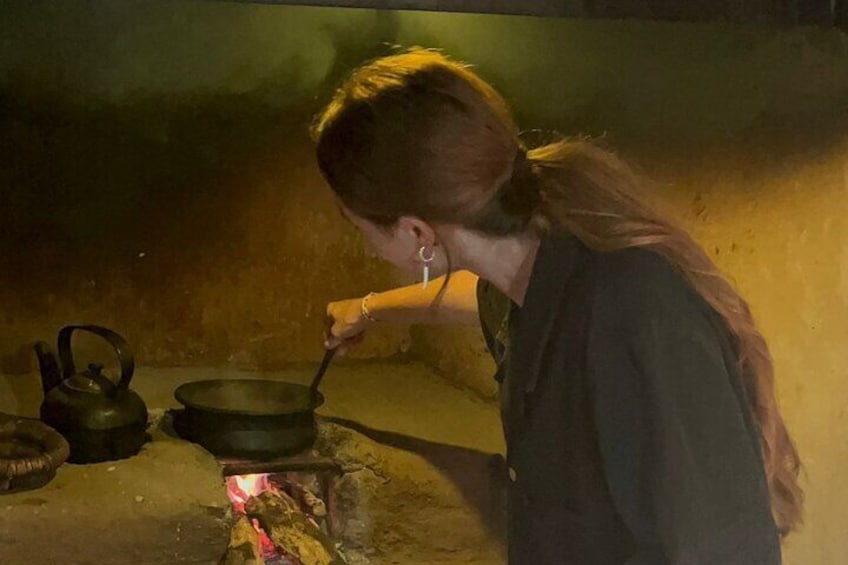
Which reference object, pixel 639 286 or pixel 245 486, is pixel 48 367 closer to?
pixel 245 486

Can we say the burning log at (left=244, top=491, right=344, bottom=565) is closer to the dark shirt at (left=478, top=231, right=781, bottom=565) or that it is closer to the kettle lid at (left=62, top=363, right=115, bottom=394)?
the kettle lid at (left=62, top=363, right=115, bottom=394)

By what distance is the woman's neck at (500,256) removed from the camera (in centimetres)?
103

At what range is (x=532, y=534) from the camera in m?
1.08

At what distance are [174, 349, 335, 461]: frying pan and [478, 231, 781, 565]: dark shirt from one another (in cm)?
60

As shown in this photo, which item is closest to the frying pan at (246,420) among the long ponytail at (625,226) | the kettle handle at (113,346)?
the kettle handle at (113,346)

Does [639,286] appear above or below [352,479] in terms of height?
above

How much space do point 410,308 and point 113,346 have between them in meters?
0.41

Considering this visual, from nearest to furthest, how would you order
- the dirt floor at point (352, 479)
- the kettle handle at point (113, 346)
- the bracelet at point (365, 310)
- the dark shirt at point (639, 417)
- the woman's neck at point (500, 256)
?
the dark shirt at point (639, 417) < the woman's neck at point (500, 256) < the dirt floor at point (352, 479) < the kettle handle at point (113, 346) < the bracelet at point (365, 310)

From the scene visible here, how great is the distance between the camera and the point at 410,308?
1.53 metres

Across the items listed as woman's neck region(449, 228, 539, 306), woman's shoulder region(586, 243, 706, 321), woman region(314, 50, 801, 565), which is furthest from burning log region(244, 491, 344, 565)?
woman's shoulder region(586, 243, 706, 321)

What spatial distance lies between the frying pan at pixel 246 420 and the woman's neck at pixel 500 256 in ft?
1.91

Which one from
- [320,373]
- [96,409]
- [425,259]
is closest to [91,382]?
[96,409]

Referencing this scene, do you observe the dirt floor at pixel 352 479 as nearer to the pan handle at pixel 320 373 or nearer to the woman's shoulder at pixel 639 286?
the pan handle at pixel 320 373

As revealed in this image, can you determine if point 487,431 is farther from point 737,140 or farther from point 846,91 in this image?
point 846,91
